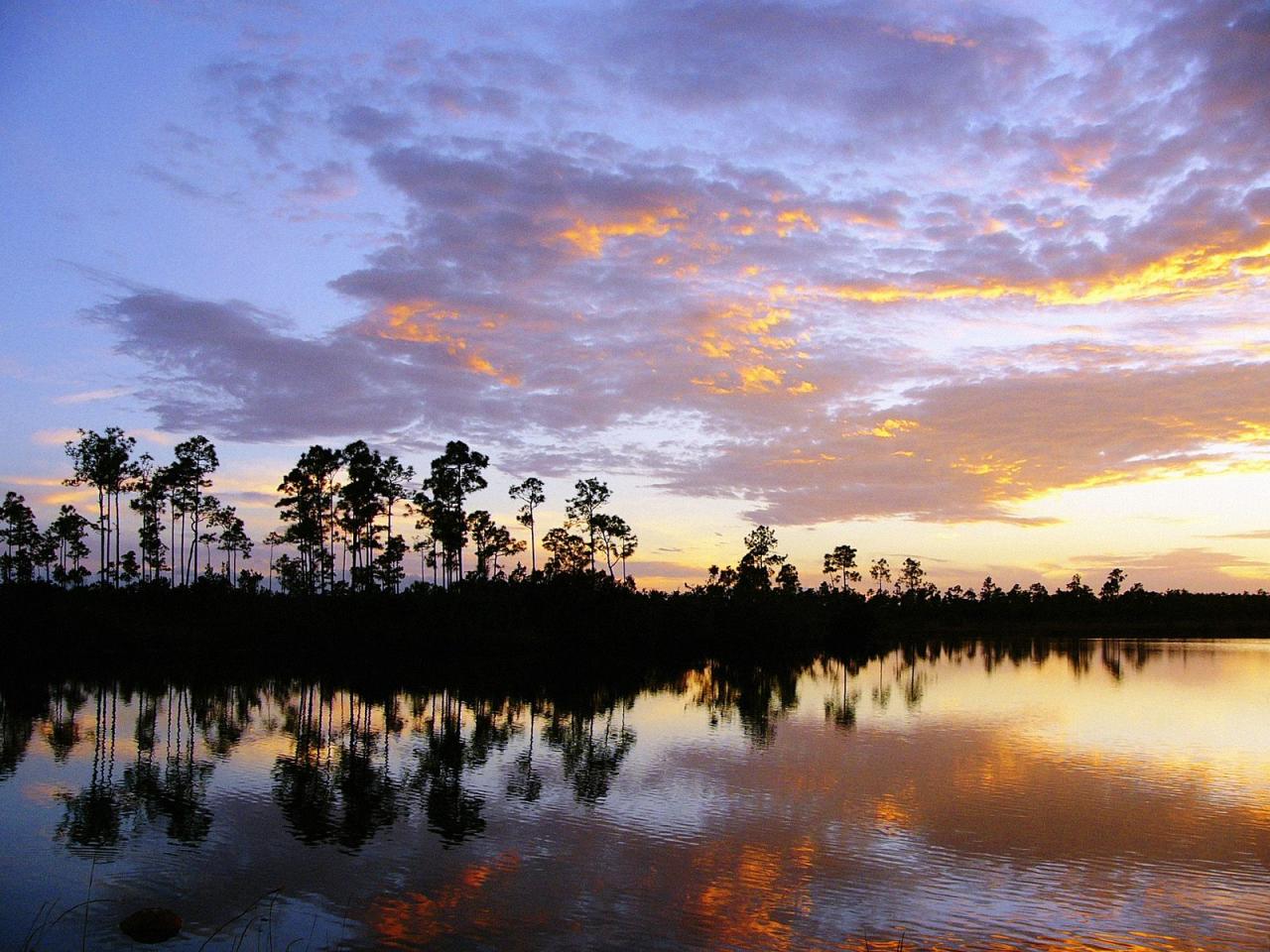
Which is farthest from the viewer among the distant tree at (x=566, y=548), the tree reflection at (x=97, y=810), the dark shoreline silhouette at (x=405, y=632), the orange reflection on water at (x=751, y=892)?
the distant tree at (x=566, y=548)

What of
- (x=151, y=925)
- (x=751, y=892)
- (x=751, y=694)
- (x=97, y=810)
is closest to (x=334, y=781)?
(x=97, y=810)

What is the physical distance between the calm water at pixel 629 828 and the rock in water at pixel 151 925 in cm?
18

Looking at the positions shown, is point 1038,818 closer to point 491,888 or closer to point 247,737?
point 491,888

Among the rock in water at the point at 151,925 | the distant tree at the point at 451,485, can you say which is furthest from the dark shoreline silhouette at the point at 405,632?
the rock in water at the point at 151,925

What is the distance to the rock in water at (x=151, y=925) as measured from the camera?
10.8 m

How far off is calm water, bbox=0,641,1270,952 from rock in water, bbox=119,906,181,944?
185 millimetres

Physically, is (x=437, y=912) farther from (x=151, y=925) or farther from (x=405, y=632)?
(x=405, y=632)

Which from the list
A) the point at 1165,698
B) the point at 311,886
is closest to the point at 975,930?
the point at 311,886

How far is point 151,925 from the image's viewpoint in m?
10.9

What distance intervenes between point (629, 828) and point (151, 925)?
761cm

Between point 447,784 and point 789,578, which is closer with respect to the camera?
point 447,784

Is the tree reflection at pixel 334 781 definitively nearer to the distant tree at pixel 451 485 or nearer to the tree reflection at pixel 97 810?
the tree reflection at pixel 97 810

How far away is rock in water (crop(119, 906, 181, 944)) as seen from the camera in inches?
425

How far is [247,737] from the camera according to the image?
25500 millimetres
